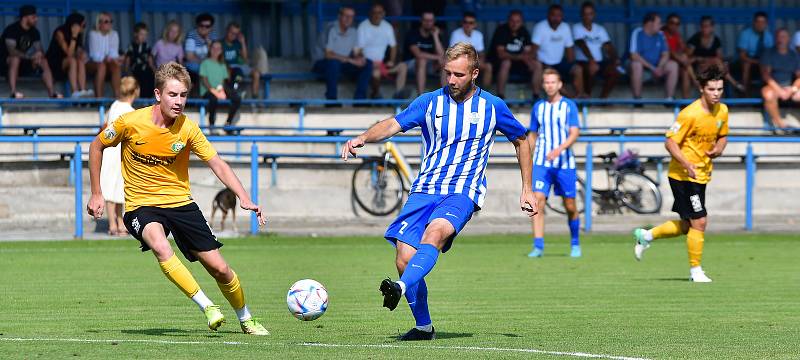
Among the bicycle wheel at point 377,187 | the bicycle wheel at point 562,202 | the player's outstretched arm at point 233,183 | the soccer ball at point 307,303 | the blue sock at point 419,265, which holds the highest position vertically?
the player's outstretched arm at point 233,183

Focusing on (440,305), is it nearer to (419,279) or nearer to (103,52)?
(419,279)

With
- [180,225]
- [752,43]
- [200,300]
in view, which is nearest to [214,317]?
[200,300]

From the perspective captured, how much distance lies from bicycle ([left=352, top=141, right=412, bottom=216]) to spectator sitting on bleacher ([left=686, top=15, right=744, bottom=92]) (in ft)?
22.5

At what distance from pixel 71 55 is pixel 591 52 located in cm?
886

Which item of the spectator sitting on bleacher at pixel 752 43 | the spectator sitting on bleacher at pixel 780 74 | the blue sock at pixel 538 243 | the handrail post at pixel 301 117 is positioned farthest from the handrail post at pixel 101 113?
the spectator sitting on bleacher at pixel 752 43

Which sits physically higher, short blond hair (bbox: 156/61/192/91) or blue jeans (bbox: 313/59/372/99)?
short blond hair (bbox: 156/61/192/91)

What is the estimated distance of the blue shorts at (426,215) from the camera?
848 centimetres

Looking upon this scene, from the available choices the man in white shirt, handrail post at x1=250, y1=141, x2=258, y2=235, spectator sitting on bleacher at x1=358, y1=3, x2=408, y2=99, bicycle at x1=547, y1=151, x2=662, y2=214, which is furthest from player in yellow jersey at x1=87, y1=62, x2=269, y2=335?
the man in white shirt

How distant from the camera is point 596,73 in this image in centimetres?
2686

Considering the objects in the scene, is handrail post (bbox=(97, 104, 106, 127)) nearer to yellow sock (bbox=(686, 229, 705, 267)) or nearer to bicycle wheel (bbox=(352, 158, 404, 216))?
bicycle wheel (bbox=(352, 158, 404, 216))

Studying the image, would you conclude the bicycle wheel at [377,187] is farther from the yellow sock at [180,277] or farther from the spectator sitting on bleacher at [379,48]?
the yellow sock at [180,277]

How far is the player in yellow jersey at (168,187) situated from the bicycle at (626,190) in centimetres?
1449

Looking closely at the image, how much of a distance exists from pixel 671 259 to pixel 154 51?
1088 centimetres

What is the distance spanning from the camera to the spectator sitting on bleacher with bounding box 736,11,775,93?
89.5ft
